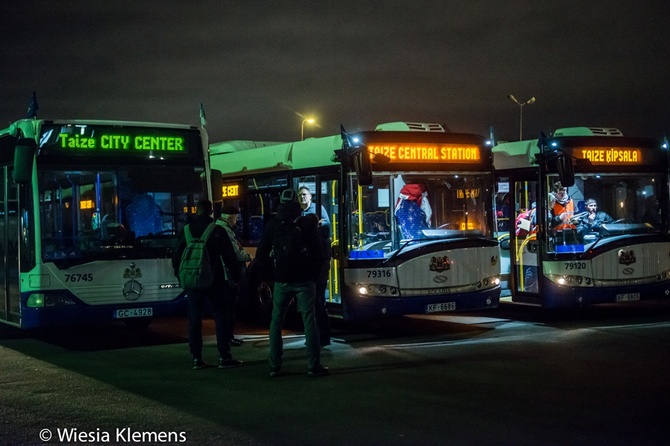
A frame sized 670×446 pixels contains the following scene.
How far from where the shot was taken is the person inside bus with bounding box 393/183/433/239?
522 inches

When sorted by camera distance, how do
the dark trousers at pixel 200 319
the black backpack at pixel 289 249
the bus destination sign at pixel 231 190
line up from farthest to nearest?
the bus destination sign at pixel 231 190
the dark trousers at pixel 200 319
the black backpack at pixel 289 249

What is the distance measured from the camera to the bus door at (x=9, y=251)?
12.7 meters

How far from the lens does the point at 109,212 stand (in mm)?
12562

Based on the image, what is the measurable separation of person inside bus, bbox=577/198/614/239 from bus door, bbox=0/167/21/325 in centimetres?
812

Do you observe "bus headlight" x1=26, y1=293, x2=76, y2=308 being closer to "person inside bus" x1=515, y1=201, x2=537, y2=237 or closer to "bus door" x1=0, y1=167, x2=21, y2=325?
"bus door" x1=0, y1=167, x2=21, y2=325

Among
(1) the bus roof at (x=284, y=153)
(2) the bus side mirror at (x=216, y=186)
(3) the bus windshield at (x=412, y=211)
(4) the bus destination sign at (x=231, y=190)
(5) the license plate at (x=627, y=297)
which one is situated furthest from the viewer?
(4) the bus destination sign at (x=231, y=190)

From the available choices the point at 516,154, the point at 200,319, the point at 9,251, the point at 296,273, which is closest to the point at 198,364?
the point at 200,319

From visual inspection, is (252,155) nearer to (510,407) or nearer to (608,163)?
(608,163)

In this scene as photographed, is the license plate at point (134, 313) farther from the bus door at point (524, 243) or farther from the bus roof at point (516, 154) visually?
the bus door at point (524, 243)

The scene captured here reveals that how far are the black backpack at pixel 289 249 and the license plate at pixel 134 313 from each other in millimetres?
3257

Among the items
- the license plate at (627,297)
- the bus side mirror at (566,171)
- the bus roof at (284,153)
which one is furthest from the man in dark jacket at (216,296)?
the license plate at (627,297)

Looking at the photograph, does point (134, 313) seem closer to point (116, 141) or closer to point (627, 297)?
point (116, 141)

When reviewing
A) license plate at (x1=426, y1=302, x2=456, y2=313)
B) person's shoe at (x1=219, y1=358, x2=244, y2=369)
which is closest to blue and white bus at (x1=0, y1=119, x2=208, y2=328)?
person's shoe at (x1=219, y1=358, x2=244, y2=369)

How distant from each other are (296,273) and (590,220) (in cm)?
647
